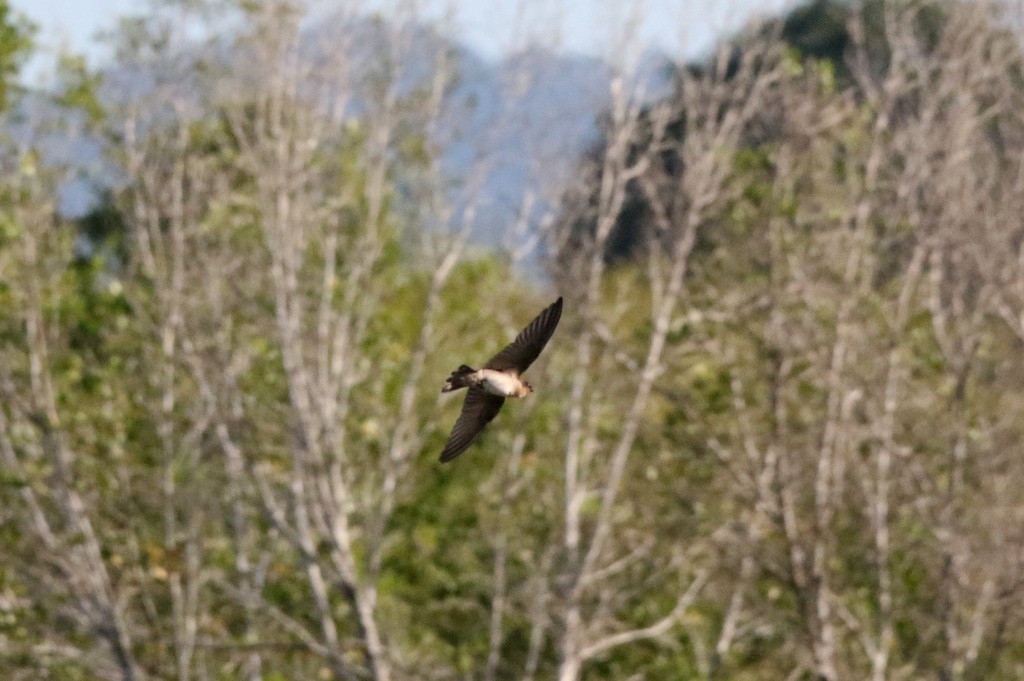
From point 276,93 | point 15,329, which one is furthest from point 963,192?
point 15,329

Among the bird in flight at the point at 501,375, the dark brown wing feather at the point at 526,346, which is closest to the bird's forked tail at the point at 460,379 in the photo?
the bird in flight at the point at 501,375

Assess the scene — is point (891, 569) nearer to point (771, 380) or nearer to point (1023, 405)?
point (1023, 405)

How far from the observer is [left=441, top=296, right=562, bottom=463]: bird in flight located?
886 cm

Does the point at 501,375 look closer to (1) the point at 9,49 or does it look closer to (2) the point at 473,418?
(2) the point at 473,418

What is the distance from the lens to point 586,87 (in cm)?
2467

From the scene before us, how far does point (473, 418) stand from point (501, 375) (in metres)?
0.83

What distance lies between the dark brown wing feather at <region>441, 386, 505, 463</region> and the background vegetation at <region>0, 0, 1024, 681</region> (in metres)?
10.4

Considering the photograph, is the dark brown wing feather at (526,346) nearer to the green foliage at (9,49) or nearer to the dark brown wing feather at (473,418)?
the dark brown wing feather at (473,418)

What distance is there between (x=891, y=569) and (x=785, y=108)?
6.18m

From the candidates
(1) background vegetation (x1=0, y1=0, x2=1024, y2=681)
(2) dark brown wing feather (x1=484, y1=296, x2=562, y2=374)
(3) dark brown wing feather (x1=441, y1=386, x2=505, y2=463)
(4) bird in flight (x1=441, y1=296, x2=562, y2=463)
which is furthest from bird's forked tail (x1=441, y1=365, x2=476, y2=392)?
(1) background vegetation (x1=0, y1=0, x2=1024, y2=681)

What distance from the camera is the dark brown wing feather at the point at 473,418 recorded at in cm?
967

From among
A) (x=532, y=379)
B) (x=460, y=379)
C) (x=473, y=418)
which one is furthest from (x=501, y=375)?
(x=532, y=379)

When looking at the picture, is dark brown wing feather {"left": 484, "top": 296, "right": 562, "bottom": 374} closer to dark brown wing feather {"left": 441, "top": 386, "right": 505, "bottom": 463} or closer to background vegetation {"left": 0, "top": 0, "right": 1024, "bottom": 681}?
dark brown wing feather {"left": 441, "top": 386, "right": 505, "bottom": 463}

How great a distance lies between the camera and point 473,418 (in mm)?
9859
